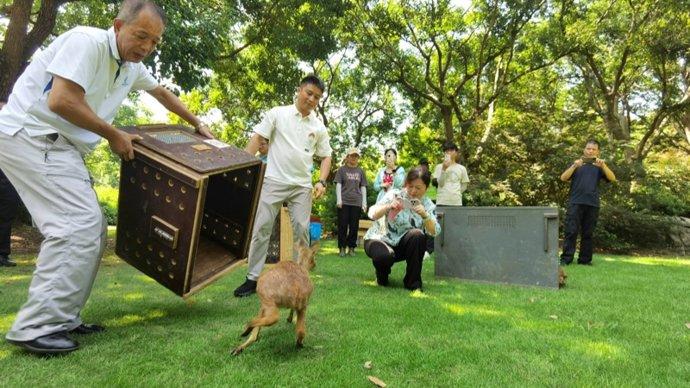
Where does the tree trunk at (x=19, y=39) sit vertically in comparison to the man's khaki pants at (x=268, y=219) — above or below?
above

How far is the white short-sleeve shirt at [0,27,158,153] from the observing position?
250 centimetres

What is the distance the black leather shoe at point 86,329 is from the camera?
2.88 meters

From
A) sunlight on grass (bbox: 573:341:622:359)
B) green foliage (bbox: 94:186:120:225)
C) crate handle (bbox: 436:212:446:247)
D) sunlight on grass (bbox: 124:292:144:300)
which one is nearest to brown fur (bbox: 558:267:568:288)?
crate handle (bbox: 436:212:446:247)

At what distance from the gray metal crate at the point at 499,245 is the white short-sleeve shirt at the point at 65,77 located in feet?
13.1

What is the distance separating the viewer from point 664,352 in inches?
108

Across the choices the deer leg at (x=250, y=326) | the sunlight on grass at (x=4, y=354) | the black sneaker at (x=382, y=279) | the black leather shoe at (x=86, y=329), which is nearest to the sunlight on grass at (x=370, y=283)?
the black sneaker at (x=382, y=279)

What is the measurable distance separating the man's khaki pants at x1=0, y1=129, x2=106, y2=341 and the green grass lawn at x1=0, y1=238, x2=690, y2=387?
0.73ft

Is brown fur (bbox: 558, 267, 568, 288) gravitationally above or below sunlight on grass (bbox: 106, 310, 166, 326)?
above

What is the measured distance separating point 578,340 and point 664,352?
17.9 inches

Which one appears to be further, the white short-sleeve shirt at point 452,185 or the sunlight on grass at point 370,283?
the white short-sleeve shirt at point 452,185

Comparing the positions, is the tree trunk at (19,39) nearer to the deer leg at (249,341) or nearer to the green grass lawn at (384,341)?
the green grass lawn at (384,341)

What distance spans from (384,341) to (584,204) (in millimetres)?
5932

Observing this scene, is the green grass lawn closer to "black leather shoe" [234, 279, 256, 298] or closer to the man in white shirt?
"black leather shoe" [234, 279, 256, 298]

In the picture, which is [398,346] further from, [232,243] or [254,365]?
[232,243]
